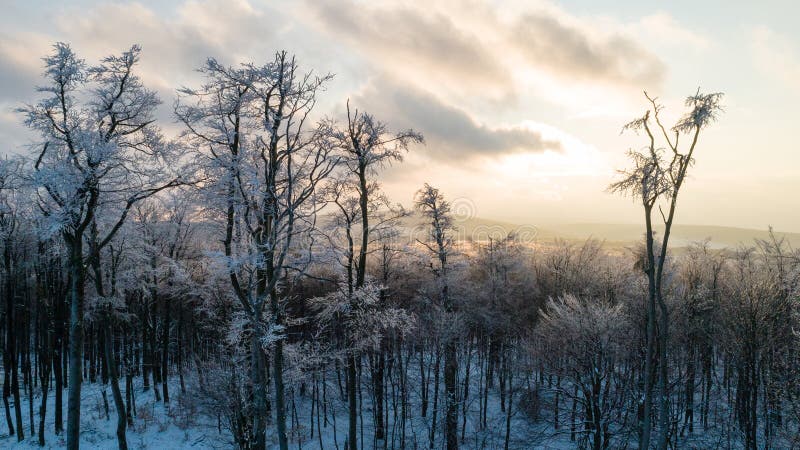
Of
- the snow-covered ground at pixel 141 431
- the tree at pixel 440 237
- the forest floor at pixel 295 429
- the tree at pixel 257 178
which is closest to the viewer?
the tree at pixel 257 178

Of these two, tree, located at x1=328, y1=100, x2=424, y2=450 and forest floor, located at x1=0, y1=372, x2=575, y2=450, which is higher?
tree, located at x1=328, y1=100, x2=424, y2=450

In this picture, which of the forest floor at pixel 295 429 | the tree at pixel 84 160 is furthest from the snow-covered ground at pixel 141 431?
the tree at pixel 84 160

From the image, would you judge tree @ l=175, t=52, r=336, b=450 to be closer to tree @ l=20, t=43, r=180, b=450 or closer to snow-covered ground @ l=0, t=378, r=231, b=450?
tree @ l=20, t=43, r=180, b=450

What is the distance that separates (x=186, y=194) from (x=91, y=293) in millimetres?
20093

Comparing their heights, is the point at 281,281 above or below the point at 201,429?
above

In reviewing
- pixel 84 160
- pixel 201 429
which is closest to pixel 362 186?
pixel 84 160

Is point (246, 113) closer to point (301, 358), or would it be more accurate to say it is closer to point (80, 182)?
point (80, 182)

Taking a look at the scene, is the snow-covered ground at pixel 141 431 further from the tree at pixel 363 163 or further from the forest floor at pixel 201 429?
the tree at pixel 363 163

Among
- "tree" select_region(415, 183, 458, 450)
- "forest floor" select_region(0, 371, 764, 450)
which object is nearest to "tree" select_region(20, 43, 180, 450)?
"forest floor" select_region(0, 371, 764, 450)

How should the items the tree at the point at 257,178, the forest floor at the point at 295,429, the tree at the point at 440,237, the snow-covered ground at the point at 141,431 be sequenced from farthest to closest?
the tree at the point at 440,237, the forest floor at the point at 295,429, the snow-covered ground at the point at 141,431, the tree at the point at 257,178

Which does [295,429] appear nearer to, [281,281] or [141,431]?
[141,431]

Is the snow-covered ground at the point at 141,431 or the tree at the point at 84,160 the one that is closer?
the tree at the point at 84,160

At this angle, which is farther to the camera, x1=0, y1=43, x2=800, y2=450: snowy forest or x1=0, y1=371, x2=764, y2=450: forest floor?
x1=0, y1=371, x2=764, y2=450: forest floor

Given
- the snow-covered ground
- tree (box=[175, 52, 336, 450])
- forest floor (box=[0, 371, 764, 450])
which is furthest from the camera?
forest floor (box=[0, 371, 764, 450])
